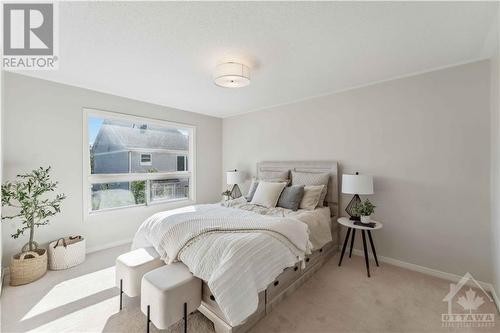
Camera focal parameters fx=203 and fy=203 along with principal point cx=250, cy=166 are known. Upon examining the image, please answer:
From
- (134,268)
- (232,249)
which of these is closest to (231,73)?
(232,249)

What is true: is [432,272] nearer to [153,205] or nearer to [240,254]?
[240,254]

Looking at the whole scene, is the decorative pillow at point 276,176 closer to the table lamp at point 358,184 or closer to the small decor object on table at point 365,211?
the table lamp at point 358,184

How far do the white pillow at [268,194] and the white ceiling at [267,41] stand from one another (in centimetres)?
149

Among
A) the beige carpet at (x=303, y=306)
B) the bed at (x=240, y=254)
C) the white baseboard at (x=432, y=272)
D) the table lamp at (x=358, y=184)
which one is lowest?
the beige carpet at (x=303, y=306)

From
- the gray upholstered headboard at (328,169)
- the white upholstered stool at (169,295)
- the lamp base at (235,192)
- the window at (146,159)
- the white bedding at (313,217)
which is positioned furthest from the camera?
the lamp base at (235,192)

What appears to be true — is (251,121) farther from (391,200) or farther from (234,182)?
(391,200)

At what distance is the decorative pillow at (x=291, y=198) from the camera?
2850mm

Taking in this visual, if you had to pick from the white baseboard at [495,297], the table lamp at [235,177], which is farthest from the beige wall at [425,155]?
the table lamp at [235,177]

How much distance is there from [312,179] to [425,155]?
4.59 ft

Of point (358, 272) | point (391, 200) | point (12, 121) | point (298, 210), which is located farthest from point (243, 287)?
point (12, 121)

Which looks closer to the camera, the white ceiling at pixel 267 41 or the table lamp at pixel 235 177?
the white ceiling at pixel 267 41

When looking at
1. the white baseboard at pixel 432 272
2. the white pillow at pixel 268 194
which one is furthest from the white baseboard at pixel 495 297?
the white pillow at pixel 268 194

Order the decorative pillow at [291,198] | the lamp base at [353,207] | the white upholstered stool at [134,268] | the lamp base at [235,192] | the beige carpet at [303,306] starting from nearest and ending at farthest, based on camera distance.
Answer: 1. the beige carpet at [303,306]
2. the white upholstered stool at [134,268]
3. the lamp base at [353,207]
4. the decorative pillow at [291,198]
5. the lamp base at [235,192]

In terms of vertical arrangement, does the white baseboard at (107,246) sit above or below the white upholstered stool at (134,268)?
below
